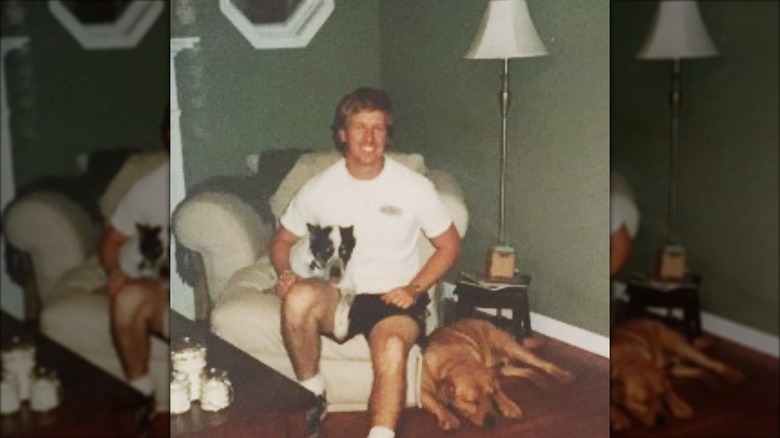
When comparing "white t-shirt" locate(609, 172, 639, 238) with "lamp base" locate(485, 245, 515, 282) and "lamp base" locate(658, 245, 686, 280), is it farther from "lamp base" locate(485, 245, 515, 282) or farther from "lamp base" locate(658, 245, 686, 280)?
"lamp base" locate(485, 245, 515, 282)

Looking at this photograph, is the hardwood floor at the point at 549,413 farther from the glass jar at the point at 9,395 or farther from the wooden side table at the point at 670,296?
the wooden side table at the point at 670,296

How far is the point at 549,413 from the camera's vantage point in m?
1.85

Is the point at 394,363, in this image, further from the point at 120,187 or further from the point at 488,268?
the point at 120,187

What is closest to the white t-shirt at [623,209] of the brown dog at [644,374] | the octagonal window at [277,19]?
the brown dog at [644,374]

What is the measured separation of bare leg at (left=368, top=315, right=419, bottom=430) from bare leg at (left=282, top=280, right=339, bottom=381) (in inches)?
3.5

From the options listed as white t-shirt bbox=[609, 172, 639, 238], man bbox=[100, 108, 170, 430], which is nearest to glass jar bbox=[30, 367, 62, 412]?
man bbox=[100, 108, 170, 430]

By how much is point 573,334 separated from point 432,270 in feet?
0.88

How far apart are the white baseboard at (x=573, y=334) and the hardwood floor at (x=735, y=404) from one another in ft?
5.73

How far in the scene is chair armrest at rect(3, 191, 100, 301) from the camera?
13.8ft

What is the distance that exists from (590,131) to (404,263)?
1.26 ft

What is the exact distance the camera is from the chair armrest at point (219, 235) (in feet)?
5.56

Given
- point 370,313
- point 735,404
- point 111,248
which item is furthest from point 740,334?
point 370,313

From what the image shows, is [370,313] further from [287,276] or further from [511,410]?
[511,410]

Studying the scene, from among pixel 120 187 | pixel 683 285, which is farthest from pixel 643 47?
pixel 120 187
